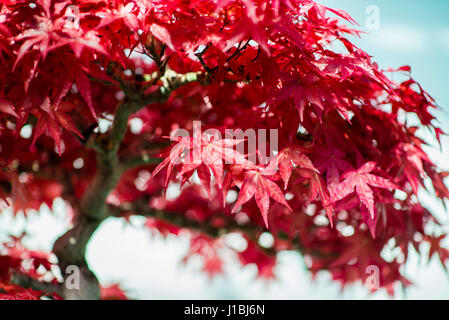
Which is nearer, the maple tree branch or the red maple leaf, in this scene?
the red maple leaf

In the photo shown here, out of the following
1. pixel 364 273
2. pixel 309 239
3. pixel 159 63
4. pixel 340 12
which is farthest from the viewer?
pixel 309 239

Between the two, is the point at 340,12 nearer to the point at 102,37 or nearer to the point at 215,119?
the point at 102,37

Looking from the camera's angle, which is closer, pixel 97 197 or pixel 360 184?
pixel 360 184

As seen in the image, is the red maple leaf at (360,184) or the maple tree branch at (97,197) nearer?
the red maple leaf at (360,184)

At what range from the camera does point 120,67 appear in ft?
3.34

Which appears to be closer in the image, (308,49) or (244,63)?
(308,49)

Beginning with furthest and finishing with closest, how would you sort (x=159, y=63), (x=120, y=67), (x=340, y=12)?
(x=120, y=67)
(x=159, y=63)
(x=340, y=12)

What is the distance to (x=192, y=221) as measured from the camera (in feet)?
5.11

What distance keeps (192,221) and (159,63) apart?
2.68 ft
